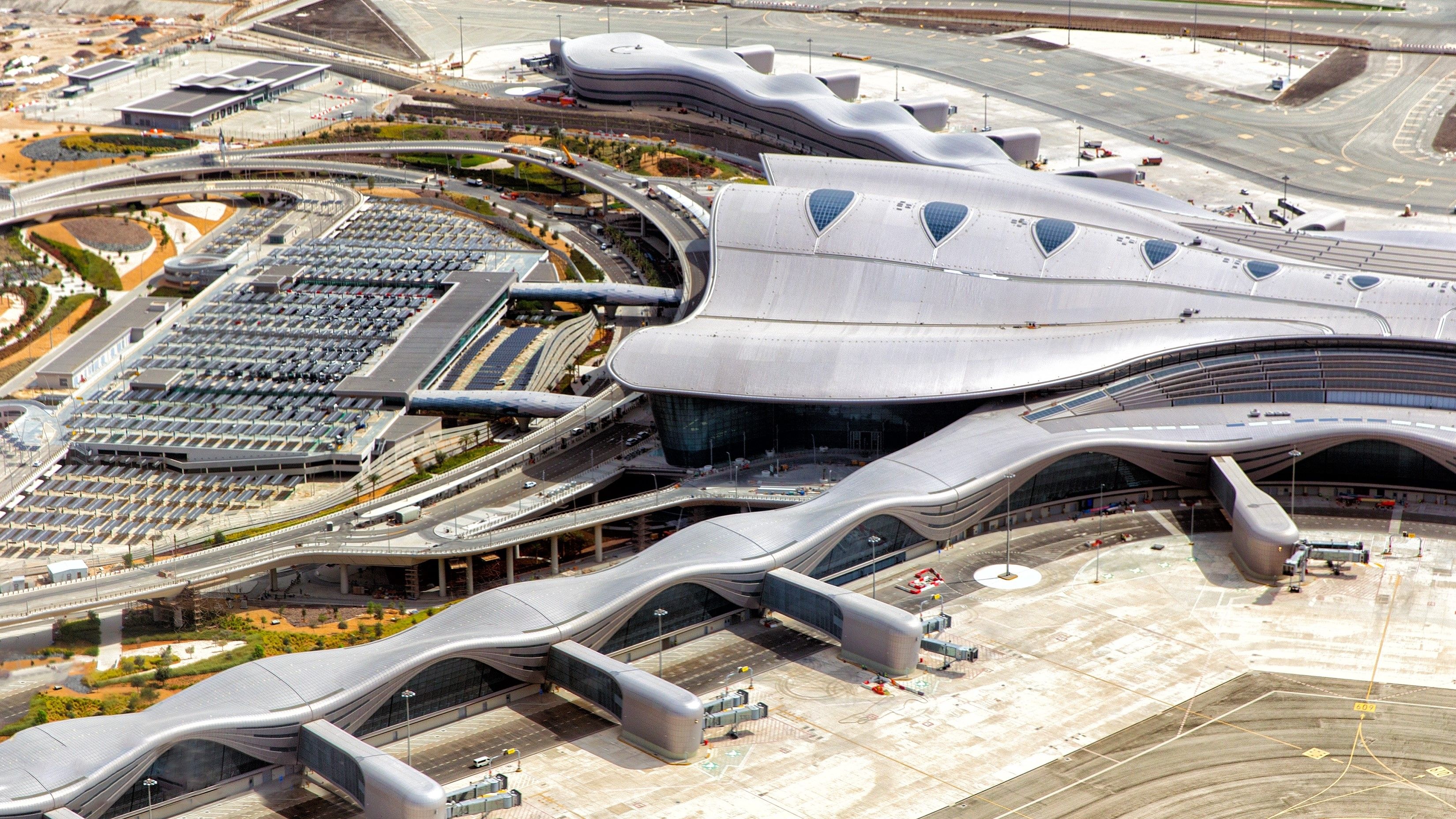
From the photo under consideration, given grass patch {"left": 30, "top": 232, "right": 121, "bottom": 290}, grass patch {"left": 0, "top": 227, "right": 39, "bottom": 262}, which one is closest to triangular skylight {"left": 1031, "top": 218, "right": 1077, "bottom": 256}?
grass patch {"left": 30, "top": 232, "right": 121, "bottom": 290}

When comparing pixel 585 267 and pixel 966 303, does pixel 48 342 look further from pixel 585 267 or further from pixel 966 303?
pixel 966 303

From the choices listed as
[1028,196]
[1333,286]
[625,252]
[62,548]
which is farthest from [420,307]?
[1333,286]

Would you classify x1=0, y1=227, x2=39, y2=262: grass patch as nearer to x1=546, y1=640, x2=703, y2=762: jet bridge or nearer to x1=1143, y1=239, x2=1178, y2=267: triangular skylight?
x1=546, y1=640, x2=703, y2=762: jet bridge

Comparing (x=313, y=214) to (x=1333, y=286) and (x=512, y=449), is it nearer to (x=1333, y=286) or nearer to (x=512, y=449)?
(x=512, y=449)

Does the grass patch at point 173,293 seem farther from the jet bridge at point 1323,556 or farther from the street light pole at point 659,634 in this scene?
the jet bridge at point 1323,556

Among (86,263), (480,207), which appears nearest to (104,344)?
(86,263)
